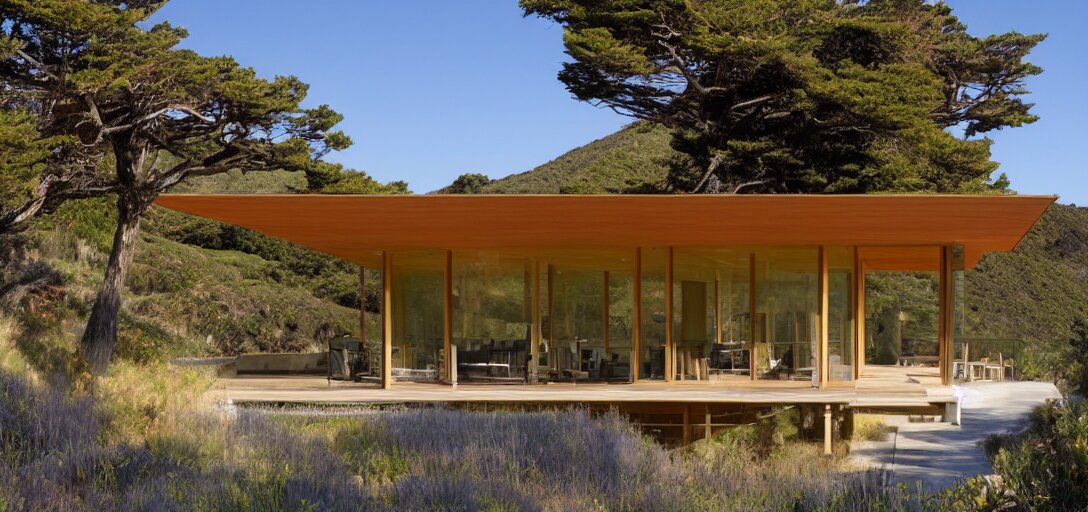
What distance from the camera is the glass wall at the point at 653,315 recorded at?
49.3ft

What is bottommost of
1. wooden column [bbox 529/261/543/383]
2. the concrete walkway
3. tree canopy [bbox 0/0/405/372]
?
the concrete walkway

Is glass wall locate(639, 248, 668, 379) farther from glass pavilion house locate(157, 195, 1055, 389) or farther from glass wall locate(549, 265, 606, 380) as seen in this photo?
glass wall locate(549, 265, 606, 380)

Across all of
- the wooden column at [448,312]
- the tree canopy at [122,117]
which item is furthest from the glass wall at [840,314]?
the tree canopy at [122,117]

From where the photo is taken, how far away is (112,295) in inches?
760

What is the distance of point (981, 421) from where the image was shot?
49.9ft

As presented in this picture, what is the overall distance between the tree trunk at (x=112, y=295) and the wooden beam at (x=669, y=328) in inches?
336

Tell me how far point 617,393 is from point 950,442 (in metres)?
3.94

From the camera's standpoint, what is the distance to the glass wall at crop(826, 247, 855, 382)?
14688 millimetres

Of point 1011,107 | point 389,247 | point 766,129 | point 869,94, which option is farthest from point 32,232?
point 1011,107

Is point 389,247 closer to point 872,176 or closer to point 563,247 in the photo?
point 563,247

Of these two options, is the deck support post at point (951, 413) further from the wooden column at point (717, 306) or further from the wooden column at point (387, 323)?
the wooden column at point (387, 323)

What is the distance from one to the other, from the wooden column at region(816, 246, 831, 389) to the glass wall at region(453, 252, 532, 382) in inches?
143

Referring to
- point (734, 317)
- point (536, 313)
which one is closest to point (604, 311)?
point (536, 313)

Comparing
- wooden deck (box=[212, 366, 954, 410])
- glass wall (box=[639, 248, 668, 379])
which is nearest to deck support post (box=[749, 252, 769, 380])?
wooden deck (box=[212, 366, 954, 410])
